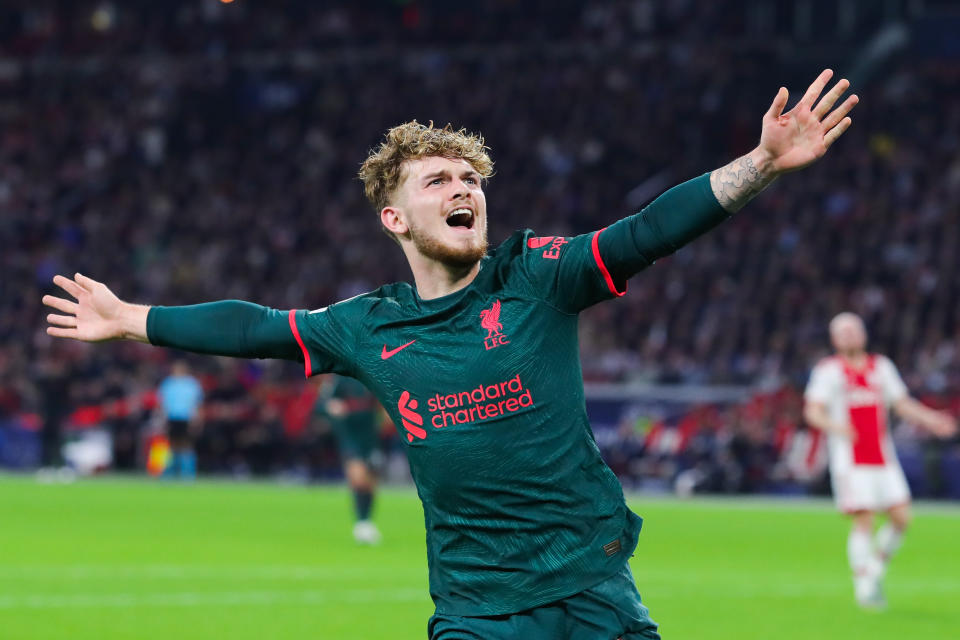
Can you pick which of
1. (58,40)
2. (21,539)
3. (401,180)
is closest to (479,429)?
(401,180)

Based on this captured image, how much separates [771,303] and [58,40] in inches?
966

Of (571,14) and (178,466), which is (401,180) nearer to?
(178,466)

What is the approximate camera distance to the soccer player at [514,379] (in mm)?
4676

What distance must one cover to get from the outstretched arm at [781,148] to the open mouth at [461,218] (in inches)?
35.3

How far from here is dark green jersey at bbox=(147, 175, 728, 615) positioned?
15.9 feet

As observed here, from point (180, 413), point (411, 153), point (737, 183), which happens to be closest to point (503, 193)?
point (180, 413)

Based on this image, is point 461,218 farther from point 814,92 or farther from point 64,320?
point 64,320

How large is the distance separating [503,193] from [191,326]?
31364mm

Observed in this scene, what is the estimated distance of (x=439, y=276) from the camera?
5.21 meters

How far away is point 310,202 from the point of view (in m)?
38.8

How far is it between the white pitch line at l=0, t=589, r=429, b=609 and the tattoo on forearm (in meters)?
8.26

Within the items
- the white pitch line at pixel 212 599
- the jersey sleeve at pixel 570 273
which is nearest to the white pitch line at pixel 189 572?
the white pitch line at pixel 212 599

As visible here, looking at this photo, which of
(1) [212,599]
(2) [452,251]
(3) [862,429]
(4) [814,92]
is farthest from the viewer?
(3) [862,429]

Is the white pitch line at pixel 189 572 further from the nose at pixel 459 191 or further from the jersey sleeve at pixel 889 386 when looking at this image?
the nose at pixel 459 191
